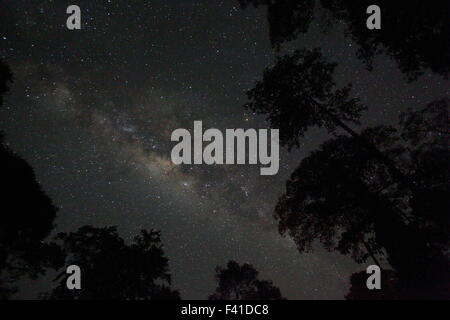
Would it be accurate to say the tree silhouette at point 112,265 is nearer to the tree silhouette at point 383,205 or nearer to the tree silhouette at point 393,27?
the tree silhouette at point 383,205

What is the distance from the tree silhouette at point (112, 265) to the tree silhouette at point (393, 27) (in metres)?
12.2

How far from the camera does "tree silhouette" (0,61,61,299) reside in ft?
36.1

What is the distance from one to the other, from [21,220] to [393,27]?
14465 mm

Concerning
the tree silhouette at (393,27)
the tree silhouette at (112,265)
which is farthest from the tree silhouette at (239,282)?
the tree silhouette at (393,27)

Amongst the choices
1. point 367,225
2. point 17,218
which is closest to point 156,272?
point 17,218

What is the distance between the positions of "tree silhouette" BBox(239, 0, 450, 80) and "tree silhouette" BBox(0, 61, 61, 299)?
33.7 ft

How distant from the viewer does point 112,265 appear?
1488 cm

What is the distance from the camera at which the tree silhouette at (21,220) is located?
36.1 ft

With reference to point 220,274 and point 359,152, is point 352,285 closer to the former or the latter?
point 220,274

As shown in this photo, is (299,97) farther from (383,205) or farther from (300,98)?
(383,205)
